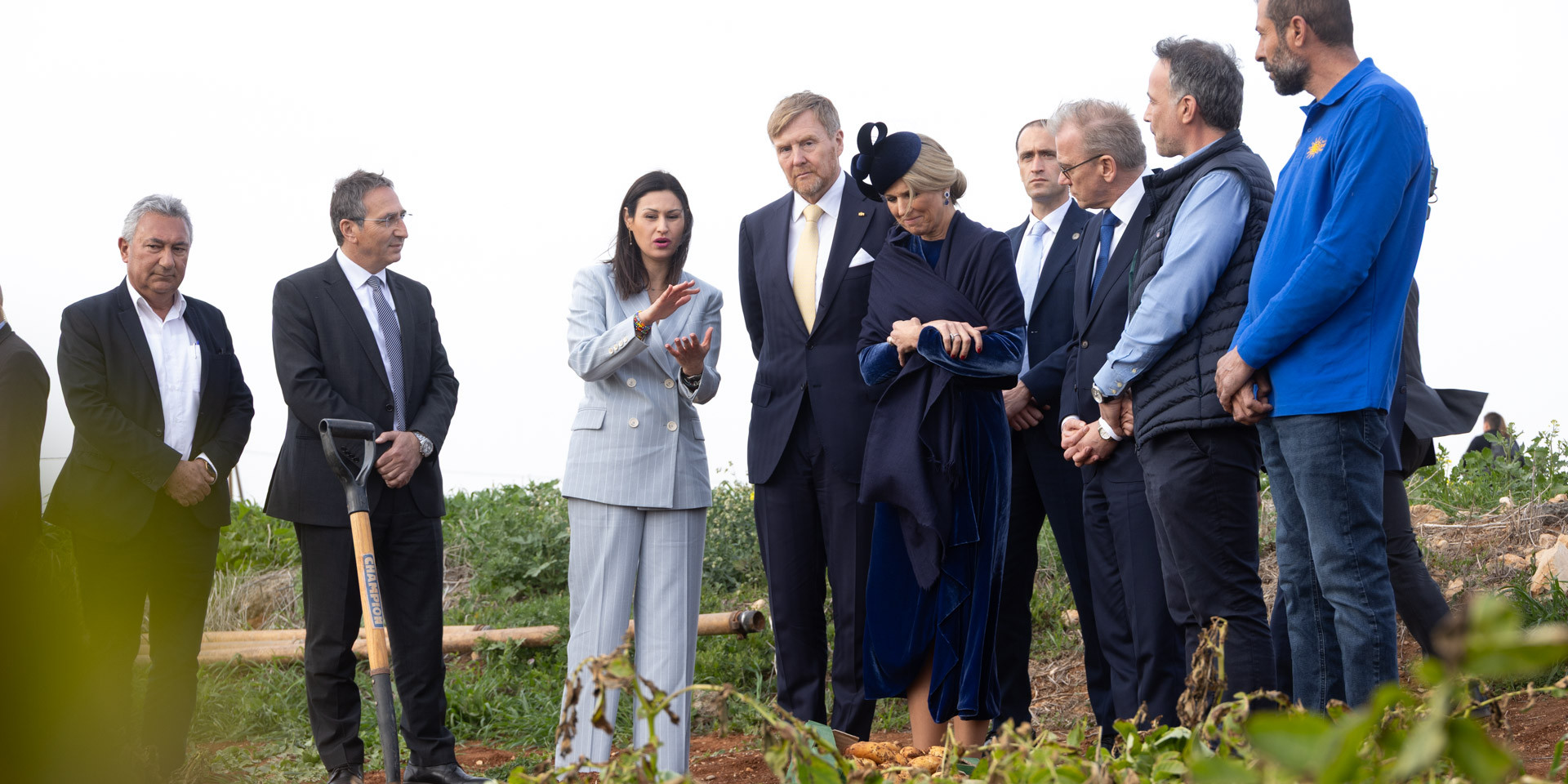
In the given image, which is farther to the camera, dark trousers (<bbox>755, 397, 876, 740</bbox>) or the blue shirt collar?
dark trousers (<bbox>755, 397, 876, 740</bbox>)

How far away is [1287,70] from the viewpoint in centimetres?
298

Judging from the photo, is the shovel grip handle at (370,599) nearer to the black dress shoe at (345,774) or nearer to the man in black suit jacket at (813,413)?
the black dress shoe at (345,774)

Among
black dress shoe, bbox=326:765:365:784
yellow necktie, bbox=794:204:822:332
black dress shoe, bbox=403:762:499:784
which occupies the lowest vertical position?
black dress shoe, bbox=403:762:499:784

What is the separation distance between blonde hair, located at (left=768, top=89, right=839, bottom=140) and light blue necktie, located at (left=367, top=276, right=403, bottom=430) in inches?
64.0

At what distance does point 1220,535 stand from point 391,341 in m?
3.05

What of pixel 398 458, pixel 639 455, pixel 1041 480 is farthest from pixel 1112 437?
pixel 398 458

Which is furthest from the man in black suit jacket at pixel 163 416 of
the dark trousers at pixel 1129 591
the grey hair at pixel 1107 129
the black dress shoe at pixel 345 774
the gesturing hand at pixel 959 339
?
the grey hair at pixel 1107 129

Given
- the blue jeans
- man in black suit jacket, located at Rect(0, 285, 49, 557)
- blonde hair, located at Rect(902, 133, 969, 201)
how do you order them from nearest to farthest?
1. man in black suit jacket, located at Rect(0, 285, 49, 557)
2. the blue jeans
3. blonde hair, located at Rect(902, 133, 969, 201)

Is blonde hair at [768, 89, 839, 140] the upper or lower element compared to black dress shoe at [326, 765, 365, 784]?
upper

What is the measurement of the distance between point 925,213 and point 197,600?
3.18 metres

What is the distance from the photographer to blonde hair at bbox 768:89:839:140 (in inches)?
163

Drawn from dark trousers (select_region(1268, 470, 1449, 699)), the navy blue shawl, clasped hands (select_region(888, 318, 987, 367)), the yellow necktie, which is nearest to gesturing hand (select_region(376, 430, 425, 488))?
the yellow necktie

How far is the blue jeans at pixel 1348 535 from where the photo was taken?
8.87 ft

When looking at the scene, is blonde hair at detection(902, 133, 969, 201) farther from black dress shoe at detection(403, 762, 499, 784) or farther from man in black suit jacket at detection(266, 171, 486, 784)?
black dress shoe at detection(403, 762, 499, 784)
